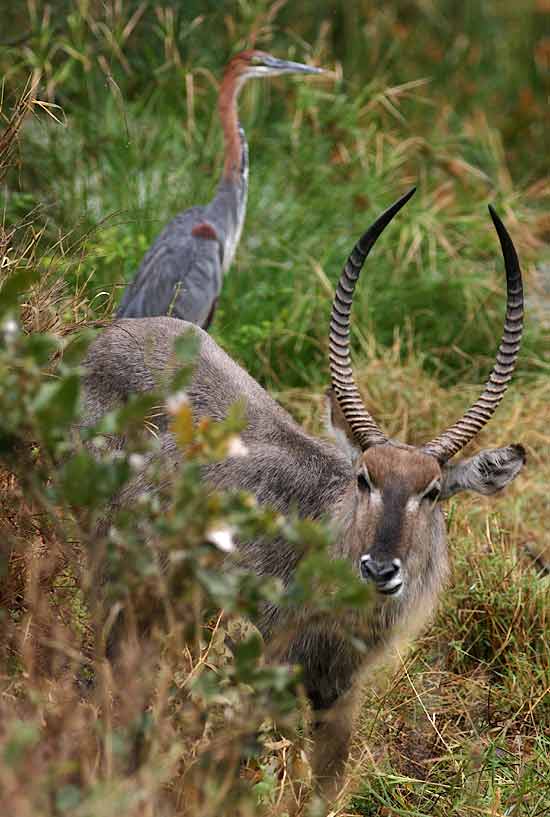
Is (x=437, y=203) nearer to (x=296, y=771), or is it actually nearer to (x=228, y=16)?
(x=228, y=16)

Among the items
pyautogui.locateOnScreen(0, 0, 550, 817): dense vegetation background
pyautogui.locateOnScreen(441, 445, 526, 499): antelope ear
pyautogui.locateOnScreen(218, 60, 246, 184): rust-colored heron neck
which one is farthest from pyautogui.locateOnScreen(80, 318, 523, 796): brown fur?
pyautogui.locateOnScreen(218, 60, 246, 184): rust-colored heron neck

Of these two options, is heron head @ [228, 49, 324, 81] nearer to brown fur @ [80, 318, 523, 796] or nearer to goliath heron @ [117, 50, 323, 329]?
goliath heron @ [117, 50, 323, 329]

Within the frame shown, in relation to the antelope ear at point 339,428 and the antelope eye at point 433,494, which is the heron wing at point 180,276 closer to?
the antelope ear at point 339,428

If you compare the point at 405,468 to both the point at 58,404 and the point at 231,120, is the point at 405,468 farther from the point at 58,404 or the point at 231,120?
the point at 231,120

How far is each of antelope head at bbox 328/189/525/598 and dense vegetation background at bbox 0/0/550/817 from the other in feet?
1.90

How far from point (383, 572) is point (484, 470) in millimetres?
675

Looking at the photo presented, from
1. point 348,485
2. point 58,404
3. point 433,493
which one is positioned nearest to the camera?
point 58,404

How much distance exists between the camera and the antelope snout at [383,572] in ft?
12.2

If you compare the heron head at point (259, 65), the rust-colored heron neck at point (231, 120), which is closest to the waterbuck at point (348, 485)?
the rust-colored heron neck at point (231, 120)

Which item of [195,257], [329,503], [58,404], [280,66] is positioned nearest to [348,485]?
[329,503]

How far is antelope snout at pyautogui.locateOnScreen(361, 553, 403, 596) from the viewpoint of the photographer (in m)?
3.73

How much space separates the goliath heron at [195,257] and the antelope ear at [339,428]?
240 centimetres

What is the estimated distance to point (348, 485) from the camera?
4.33m

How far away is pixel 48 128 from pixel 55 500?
5410mm
